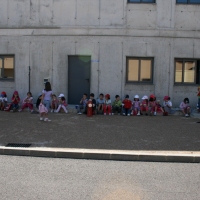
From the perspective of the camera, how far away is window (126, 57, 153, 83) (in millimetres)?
15047

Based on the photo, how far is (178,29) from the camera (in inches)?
579

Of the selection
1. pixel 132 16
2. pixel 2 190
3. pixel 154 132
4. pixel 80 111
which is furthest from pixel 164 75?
pixel 2 190

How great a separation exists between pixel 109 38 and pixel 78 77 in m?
2.41

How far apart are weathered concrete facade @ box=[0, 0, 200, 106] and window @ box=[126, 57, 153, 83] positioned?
37 centimetres

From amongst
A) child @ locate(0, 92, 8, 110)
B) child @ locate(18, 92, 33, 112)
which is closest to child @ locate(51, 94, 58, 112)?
child @ locate(18, 92, 33, 112)

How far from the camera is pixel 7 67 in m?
15.6

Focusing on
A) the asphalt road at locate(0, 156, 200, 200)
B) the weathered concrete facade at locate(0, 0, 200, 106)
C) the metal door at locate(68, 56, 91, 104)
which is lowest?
the asphalt road at locate(0, 156, 200, 200)

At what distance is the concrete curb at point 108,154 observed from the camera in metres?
7.19

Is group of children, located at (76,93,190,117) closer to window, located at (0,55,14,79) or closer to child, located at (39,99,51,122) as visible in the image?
child, located at (39,99,51,122)

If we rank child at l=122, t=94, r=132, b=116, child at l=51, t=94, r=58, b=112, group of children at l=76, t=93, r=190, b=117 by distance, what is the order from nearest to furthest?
child at l=122, t=94, r=132, b=116
group of children at l=76, t=93, r=190, b=117
child at l=51, t=94, r=58, b=112

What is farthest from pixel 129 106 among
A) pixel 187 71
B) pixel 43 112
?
pixel 43 112

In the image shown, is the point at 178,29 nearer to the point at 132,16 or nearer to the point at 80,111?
the point at 132,16

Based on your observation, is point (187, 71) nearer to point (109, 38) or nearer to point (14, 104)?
point (109, 38)

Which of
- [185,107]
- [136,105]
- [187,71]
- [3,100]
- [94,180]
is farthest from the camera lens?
[187,71]
